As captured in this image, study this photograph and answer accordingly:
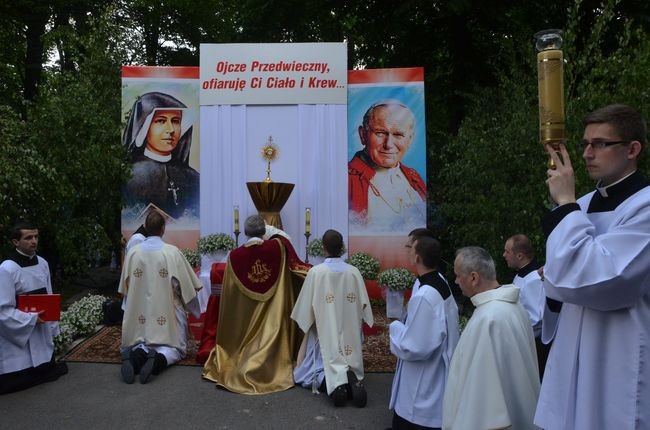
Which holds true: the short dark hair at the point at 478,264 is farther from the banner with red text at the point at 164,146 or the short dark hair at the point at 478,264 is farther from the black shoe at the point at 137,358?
the banner with red text at the point at 164,146

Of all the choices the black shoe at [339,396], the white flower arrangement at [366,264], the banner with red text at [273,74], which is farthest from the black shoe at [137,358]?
the banner with red text at [273,74]

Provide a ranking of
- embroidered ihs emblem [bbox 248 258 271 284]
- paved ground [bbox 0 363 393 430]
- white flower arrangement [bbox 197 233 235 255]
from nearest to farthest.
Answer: paved ground [bbox 0 363 393 430]
embroidered ihs emblem [bbox 248 258 271 284]
white flower arrangement [bbox 197 233 235 255]

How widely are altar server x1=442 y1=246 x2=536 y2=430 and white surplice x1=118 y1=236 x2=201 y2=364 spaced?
15.7ft

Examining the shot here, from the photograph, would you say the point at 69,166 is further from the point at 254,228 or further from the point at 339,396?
the point at 339,396

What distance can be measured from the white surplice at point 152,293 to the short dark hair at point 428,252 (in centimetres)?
394

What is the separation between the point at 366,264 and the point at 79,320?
16.7 feet

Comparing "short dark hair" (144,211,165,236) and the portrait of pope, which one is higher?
the portrait of pope

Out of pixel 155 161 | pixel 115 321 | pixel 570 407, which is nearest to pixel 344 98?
pixel 155 161

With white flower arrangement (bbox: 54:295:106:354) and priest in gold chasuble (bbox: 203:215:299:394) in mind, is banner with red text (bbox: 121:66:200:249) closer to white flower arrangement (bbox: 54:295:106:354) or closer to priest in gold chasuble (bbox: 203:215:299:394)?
white flower arrangement (bbox: 54:295:106:354)

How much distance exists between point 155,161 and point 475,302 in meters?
10.3

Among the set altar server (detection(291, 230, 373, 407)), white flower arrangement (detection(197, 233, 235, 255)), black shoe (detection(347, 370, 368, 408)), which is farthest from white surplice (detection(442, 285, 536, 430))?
white flower arrangement (detection(197, 233, 235, 255))

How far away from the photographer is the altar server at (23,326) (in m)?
6.04

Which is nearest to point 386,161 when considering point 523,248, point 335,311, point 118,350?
point 335,311

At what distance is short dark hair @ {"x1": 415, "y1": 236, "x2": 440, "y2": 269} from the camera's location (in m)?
4.29
